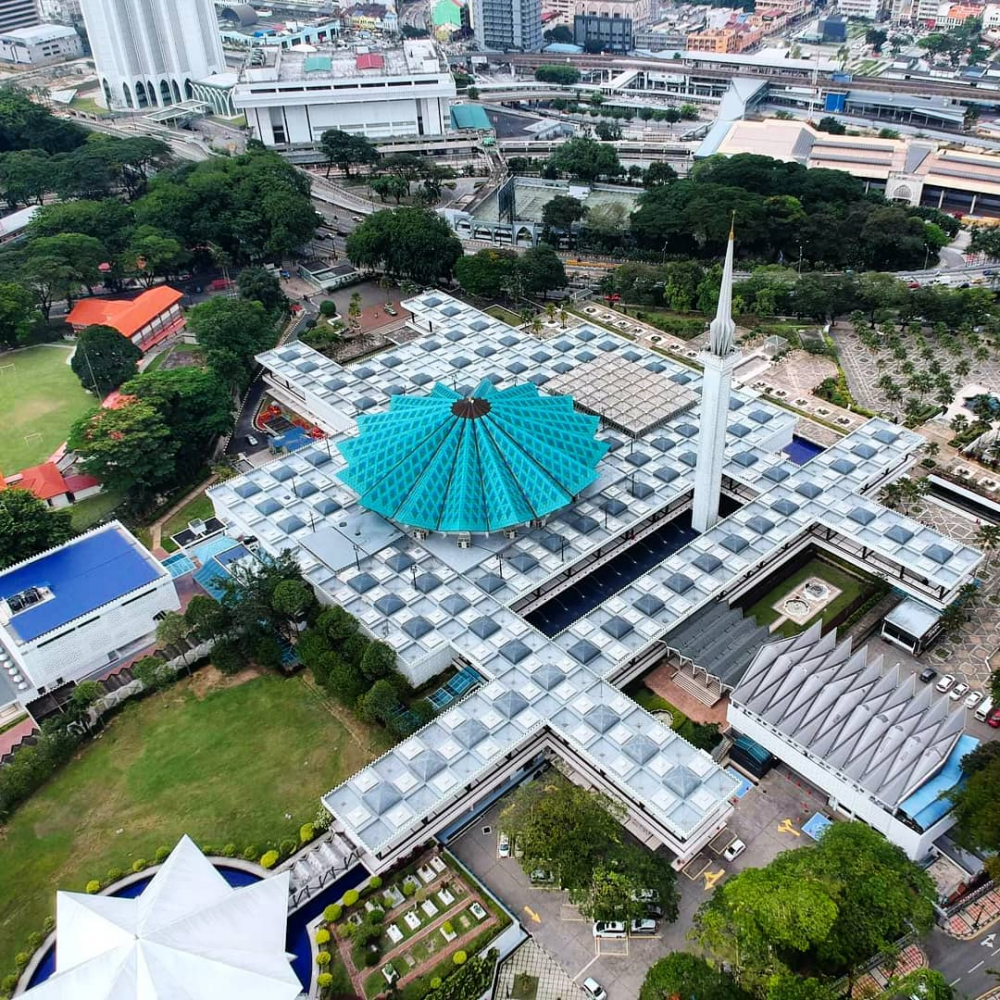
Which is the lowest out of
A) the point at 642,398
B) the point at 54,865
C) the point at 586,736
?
the point at 54,865

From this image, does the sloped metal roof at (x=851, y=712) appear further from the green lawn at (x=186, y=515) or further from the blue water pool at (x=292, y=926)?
the green lawn at (x=186, y=515)

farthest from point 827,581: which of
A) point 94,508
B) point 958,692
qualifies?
point 94,508

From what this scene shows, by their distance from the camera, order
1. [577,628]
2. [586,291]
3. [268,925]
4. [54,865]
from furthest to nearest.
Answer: [586,291] → [577,628] → [54,865] → [268,925]

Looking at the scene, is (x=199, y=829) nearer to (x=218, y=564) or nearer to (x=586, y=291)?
(x=218, y=564)

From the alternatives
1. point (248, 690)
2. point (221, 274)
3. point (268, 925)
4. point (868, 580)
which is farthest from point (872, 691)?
point (221, 274)

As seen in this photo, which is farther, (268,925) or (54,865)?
(54,865)

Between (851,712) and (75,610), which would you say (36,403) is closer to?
(75,610)

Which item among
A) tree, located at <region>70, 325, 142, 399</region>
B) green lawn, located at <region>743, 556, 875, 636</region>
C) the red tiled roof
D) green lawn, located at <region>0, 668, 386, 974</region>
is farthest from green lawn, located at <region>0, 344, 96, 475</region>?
green lawn, located at <region>743, 556, 875, 636</region>

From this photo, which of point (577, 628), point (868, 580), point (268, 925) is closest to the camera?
point (268, 925)

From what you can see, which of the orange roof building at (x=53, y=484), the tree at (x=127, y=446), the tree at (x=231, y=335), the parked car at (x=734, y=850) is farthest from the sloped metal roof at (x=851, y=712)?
the tree at (x=231, y=335)
